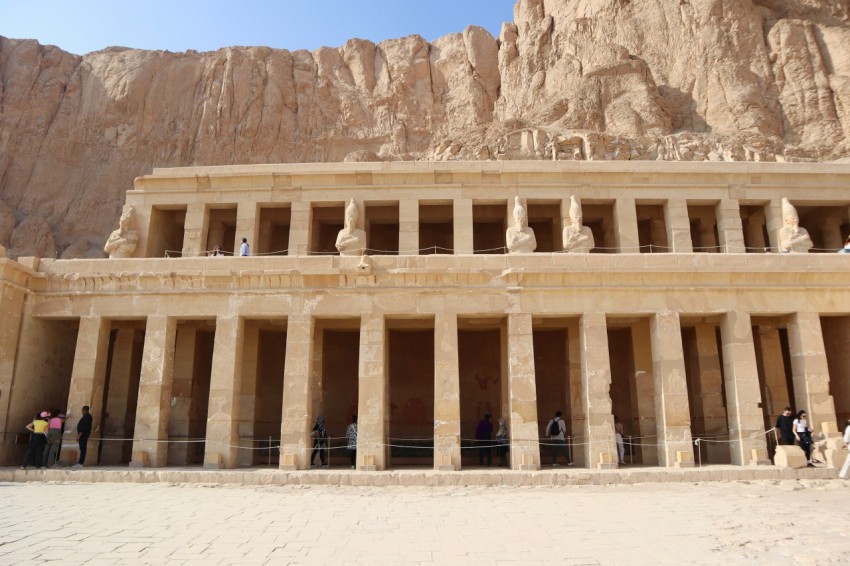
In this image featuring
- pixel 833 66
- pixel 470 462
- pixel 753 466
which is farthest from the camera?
pixel 833 66

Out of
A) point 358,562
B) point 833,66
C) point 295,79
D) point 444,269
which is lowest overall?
point 358,562

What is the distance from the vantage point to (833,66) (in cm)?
4150

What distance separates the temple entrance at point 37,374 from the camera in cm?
1605

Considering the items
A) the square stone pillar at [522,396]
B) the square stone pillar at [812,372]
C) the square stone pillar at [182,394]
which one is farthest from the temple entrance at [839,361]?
the square stone pillar at [182,394]

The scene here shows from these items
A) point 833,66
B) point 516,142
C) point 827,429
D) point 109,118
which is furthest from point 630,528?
point 109,118

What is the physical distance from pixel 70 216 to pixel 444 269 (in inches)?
1541

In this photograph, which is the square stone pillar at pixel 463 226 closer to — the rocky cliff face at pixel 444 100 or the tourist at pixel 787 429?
the tourist at pixel 787 429

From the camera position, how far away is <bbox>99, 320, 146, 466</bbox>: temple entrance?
18562mm

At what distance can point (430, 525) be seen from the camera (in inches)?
363

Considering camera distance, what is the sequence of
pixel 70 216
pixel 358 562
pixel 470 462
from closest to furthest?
pixel 358 562
pixel 470 462
pixel 70 216

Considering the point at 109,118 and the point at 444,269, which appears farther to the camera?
the point at 109,118

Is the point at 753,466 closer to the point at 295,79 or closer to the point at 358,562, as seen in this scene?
the point at 358,562

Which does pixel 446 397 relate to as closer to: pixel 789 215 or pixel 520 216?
pixel 520 216

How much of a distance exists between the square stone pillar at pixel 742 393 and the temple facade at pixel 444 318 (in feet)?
0.18
